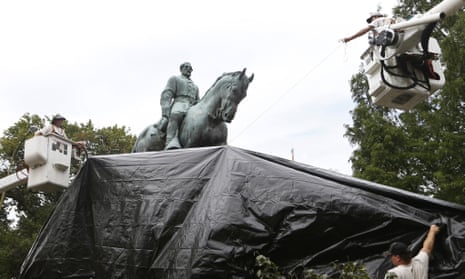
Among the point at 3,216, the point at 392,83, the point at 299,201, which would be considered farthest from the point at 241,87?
the point at 3,216

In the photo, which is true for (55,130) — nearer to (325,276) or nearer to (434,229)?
(325,276)

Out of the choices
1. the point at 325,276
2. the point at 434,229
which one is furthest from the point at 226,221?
the point at 434,229

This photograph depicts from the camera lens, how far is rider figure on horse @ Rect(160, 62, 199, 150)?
855 cm

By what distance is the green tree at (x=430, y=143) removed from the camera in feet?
44.5

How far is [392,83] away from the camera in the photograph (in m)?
5.19

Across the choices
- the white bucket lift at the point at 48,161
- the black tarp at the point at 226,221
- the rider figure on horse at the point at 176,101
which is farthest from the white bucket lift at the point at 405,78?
the white bucket lift at the point at 48,161

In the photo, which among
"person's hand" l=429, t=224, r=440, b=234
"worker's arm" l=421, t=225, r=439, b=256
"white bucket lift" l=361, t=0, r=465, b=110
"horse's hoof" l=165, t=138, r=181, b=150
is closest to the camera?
"worker's arm" l=421, t=225, r=439, b=256

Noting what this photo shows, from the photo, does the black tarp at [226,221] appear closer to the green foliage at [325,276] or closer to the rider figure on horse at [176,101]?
the green foliage at [325,276]

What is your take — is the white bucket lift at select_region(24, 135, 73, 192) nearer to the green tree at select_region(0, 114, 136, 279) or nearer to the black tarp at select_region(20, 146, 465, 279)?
the black tarp at select_region(20, 146, 465, 279)

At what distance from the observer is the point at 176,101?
8.79 m

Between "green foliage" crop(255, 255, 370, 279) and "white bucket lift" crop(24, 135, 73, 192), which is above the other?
"white bucket lift" crop(24, 135, 73, 192)

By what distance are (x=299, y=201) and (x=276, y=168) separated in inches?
16.5

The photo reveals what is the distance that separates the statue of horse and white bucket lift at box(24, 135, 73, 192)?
66.0 inches

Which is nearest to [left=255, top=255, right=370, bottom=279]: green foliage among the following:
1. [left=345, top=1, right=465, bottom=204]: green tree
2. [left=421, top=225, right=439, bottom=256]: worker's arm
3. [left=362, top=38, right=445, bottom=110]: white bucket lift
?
[left=421, top=225, right=439, bottom=256]: worker's arm
